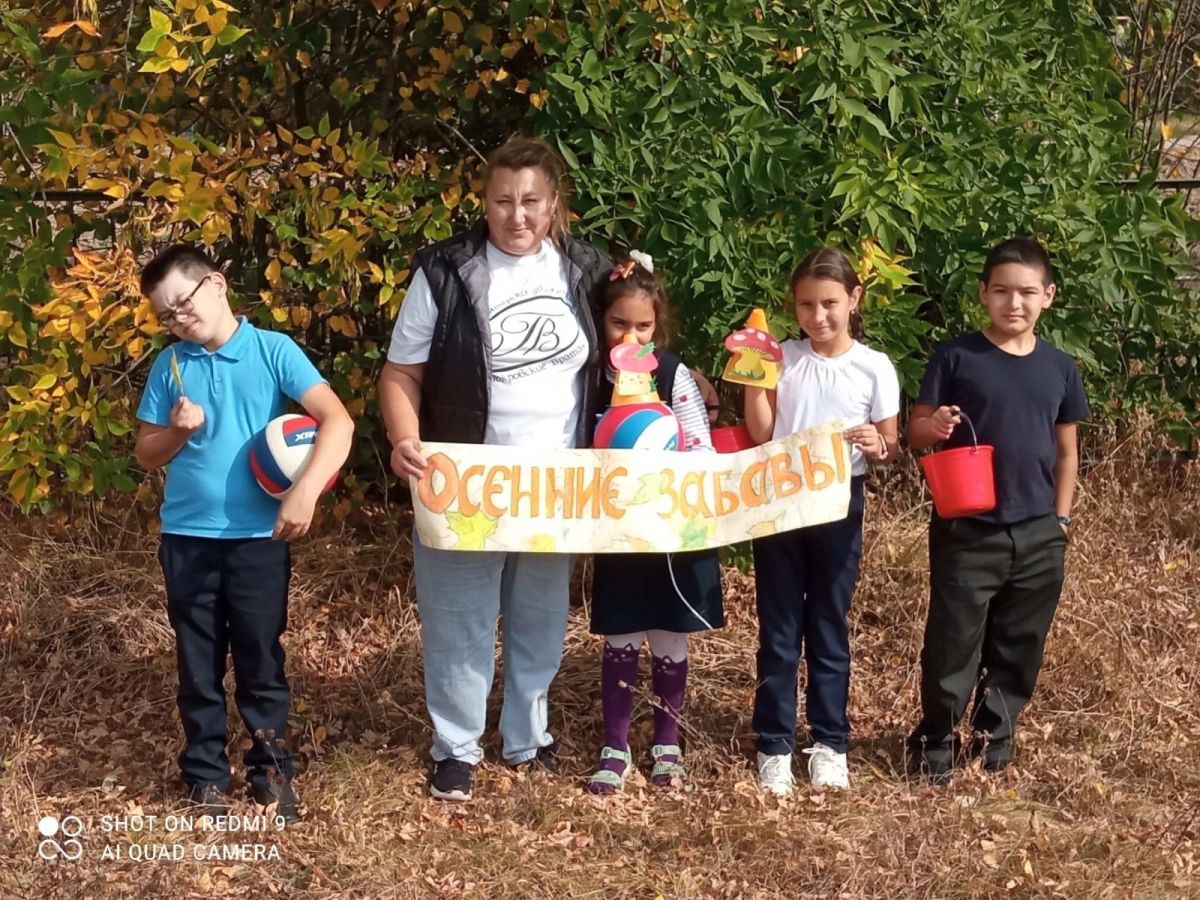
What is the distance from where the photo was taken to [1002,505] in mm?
4020

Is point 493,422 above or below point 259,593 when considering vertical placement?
above

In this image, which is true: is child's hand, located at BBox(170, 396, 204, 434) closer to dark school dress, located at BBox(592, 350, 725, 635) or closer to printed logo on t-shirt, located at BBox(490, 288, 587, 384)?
printed logo on t-shirt, located at BBox(490, 288, 587, 384)

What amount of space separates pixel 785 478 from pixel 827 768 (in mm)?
909

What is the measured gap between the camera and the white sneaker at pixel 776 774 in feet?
13.5

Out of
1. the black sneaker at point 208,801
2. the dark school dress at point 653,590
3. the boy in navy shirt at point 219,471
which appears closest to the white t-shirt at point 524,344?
the dark school dress at point 653,590

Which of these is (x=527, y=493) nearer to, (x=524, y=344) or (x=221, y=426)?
(x=524, y=344)

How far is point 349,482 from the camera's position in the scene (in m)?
5.35

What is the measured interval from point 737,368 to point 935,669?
3.58 feet

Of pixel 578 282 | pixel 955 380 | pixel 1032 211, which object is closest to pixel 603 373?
pixel 578 282

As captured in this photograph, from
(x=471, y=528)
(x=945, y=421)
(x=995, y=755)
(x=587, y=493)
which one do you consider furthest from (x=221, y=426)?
(x=995, y=755)

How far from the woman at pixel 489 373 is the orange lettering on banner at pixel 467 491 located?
93 mm

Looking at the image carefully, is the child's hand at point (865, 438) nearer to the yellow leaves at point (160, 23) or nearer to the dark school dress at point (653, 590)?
the dark school dress at point (653, 590)

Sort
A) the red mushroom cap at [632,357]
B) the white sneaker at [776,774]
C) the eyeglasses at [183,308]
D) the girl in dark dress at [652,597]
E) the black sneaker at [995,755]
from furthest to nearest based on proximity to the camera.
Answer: the black sneaker at [995,755], the white sneaker at [776,774], the girl in dark dress at [652,597], the red mushroom cap at [632,357], the eyeglasses at [183,308]

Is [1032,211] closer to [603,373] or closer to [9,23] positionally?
[603,373]
